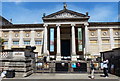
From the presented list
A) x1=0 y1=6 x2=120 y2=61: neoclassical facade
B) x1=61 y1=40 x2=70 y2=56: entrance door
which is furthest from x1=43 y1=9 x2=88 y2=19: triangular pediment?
x1=61 y1=40 x2=70 y2=56: entrance door

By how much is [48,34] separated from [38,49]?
6.49 m

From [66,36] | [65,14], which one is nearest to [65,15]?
[65,14]

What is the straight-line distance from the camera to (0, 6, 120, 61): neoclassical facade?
1554 inches

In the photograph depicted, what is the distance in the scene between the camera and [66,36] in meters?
45.5

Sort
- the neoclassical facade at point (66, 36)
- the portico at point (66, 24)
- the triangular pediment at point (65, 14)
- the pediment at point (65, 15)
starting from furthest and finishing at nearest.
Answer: the pediment at point (65, 15)
the triangular pediment at point (65, 14)
the neoclassical facade at point (66, 36)
the portico at point (66, 24)

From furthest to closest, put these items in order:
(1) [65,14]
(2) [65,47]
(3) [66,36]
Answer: (2) [65,47], (3) [66,36], (1) [65,14]

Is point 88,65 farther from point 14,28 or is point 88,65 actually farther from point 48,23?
point 14,28

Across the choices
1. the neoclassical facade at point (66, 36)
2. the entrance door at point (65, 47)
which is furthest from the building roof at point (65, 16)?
the entrance door at point (65, 47)

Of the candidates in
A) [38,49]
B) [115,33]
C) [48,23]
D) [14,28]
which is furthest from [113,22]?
[14,28]

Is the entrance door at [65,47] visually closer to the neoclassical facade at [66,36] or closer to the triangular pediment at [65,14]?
the neoclassical facade at [66,36]

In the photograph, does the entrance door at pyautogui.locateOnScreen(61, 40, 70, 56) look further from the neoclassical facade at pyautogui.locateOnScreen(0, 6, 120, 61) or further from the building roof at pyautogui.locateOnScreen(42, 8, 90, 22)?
the building roof at pyautogui.locateOnScreen(42, 8, 90, 22)

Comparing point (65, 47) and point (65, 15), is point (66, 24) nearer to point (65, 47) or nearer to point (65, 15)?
point (65, 15)

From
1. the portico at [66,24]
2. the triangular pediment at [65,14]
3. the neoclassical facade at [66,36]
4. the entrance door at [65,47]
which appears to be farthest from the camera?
the entrance door at [65,47]

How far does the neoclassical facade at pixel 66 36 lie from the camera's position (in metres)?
39.5
